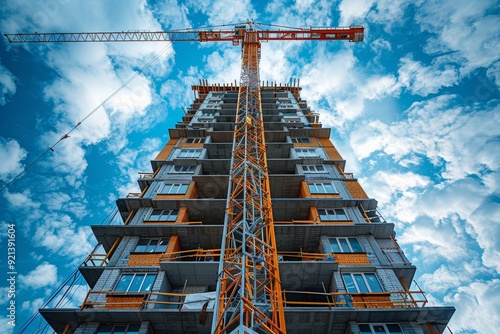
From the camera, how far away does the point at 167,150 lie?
90.6ft

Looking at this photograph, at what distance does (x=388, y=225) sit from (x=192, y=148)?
17.7 meters

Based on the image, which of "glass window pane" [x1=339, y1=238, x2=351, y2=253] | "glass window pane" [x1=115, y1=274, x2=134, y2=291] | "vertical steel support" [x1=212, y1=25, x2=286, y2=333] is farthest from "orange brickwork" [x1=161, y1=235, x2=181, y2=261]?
"glass window pane" [x1=339, y1=238, x2=351, y2=253]

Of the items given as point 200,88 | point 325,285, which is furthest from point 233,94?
point 325,285

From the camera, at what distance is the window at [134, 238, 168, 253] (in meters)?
17.4

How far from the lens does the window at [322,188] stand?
2189cm

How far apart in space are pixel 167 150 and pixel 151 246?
38.8 feet

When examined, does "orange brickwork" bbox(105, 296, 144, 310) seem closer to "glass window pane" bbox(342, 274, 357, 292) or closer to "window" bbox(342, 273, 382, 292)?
"glass window pane" bbox(342, 274, 357, 292)

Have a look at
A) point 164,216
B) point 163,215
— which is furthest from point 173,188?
point 164,216

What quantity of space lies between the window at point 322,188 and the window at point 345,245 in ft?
14.8

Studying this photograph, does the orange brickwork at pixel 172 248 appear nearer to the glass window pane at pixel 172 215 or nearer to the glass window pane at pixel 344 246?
the glass window pane at pixel 172 215

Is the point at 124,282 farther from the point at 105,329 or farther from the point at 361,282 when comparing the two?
the point at 361,282

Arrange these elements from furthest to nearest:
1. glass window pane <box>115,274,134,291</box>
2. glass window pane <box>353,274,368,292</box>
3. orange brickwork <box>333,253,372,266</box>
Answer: orange brickwork <box>333,253,372,266</box> < glass window pane <box>115,274,134,291</box> < glass window pane <box>353,274,368,292</box>

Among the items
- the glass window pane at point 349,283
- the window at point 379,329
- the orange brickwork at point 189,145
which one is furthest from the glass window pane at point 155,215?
the window at point 379,329

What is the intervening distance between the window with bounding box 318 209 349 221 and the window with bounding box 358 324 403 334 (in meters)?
7.13
